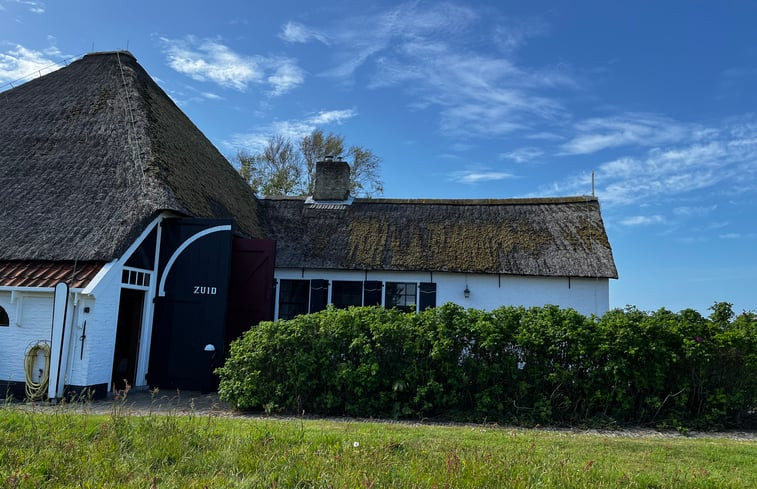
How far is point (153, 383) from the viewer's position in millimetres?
10289

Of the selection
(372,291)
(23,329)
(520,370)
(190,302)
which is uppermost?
(372,291)

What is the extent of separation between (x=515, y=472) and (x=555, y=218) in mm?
13224

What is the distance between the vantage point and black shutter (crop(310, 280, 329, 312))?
48.8 feet

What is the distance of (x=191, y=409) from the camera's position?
20.1ft

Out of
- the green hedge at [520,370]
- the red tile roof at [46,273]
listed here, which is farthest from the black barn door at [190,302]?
the green hedge at [520,370]

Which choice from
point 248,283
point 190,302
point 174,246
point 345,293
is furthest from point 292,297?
point 174,246

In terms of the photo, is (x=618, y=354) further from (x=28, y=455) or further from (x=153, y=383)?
(x=153, y=383)

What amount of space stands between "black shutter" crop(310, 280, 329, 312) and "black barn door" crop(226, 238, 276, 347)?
12.4 feet

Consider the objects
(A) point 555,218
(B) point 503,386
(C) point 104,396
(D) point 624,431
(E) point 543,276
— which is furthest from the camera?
(A) point 555,218

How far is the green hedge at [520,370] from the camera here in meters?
7.62

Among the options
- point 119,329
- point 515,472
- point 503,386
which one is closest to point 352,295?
point 119,329

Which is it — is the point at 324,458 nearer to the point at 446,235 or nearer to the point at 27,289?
the point at 27,289

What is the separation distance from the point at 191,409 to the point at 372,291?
9.02 m

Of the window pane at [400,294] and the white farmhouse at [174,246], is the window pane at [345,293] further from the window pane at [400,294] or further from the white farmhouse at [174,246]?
the window pane at [400,294]
